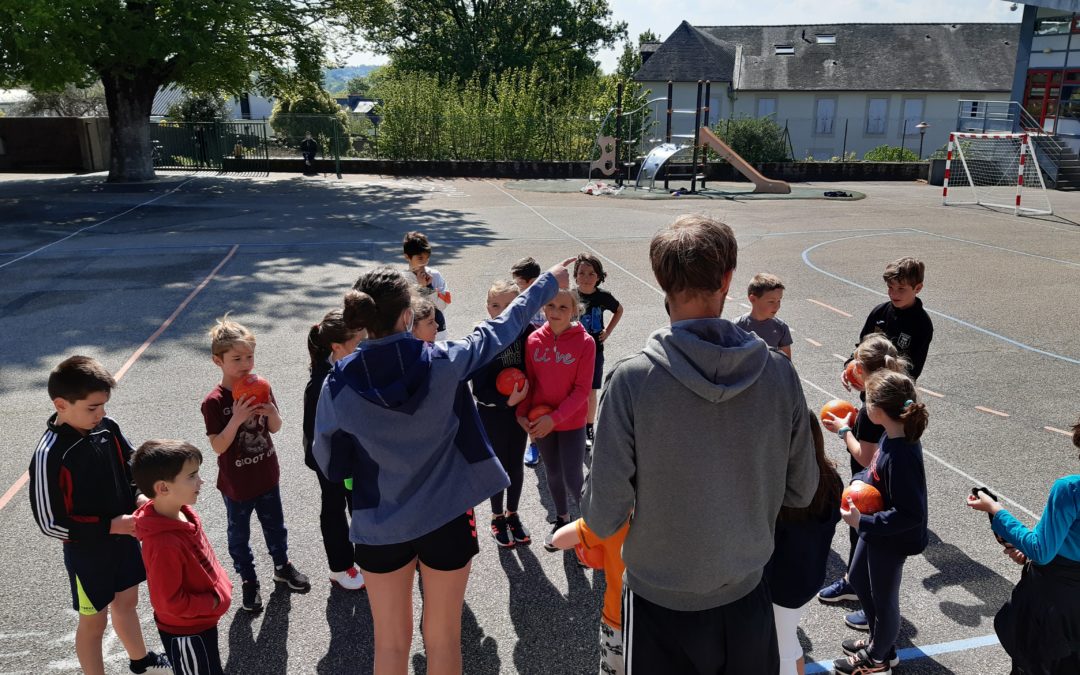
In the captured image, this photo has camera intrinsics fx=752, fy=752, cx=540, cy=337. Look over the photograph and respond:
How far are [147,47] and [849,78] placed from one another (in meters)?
39.4

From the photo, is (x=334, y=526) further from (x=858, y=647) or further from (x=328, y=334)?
(x=858, y=647)

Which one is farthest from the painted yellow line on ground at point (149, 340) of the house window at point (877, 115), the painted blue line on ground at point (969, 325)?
the house window at point (877, 115)

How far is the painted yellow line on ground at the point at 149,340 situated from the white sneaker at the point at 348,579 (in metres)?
2.34

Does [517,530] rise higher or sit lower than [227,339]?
lower

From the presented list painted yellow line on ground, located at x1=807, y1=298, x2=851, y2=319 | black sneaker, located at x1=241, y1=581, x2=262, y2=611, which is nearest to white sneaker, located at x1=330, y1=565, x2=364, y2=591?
black sneaker, located at x1=241, y1=581, x2=262, y2=611

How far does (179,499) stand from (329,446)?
2.58 ft

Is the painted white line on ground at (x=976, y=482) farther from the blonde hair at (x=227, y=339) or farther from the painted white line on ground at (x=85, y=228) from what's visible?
the painted white line on ground at (x=85, y=228)

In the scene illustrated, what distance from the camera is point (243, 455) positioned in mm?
4086

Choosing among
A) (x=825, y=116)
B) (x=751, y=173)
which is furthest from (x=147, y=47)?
(x=825, y=116)

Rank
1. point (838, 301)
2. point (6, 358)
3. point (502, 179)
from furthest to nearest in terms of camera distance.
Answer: point (502, 179) → point (838, 301) → point (6, 358)

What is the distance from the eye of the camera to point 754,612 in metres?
→ 2.21

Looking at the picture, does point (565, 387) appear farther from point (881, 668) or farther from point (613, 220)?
point (613, 220)

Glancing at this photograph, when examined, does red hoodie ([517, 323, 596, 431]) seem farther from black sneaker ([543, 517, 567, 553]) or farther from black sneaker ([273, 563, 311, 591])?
black sneaker ([273, 563, 311, 591])

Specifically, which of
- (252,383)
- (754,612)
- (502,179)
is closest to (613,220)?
(502,179)
